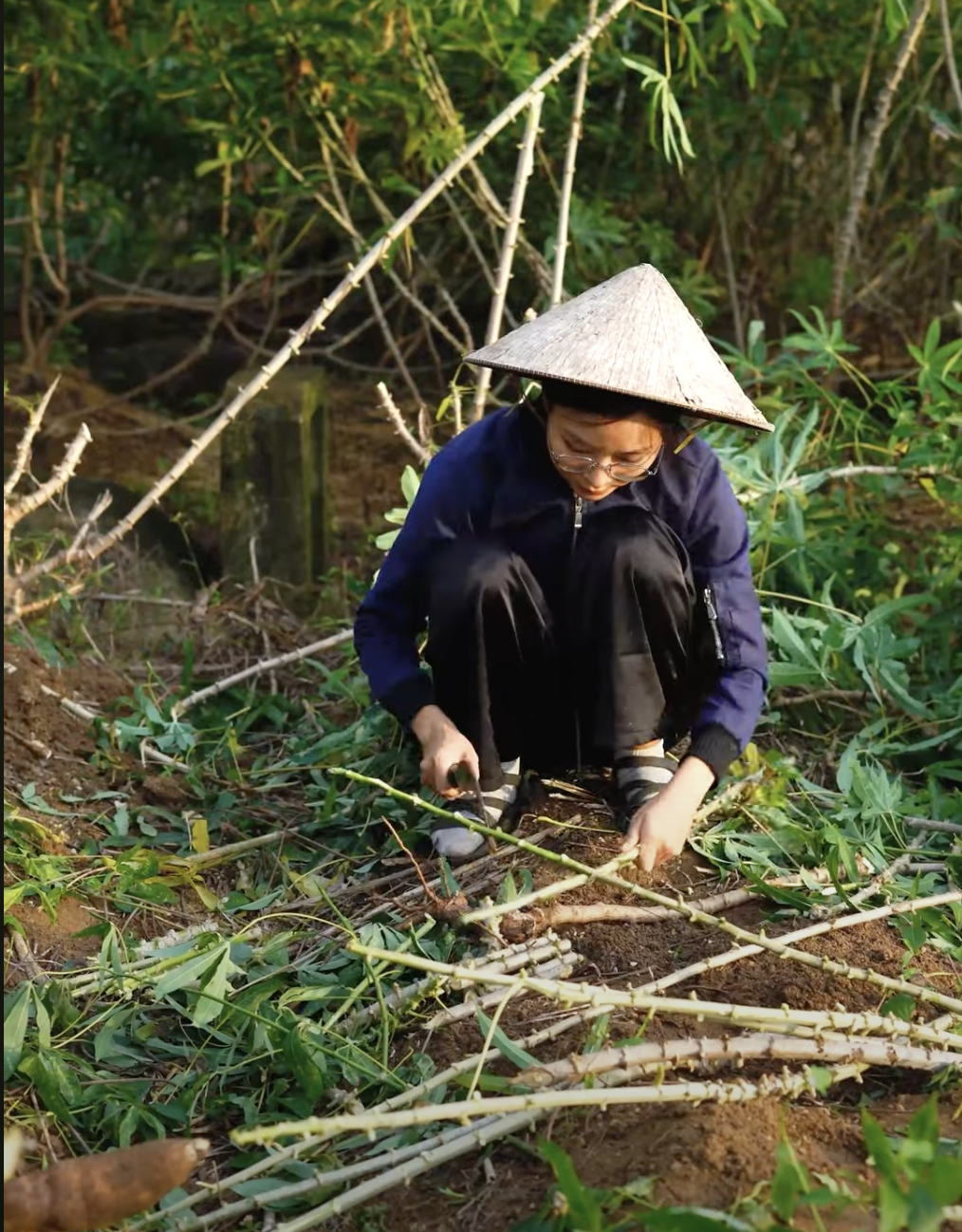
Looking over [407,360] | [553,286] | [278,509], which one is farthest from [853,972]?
[407,360]

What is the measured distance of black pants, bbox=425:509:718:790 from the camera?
2.49 metres

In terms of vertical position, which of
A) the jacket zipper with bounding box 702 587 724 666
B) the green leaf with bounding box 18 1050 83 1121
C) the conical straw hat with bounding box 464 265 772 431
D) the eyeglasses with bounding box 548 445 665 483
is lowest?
the green leaf with bounding box 18 1050 83 1121

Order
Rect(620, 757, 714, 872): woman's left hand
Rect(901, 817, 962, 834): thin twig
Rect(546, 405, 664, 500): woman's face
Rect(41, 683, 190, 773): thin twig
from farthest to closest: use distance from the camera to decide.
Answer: Rect(41, 683, 190, 773): thin twig < Rect(901, 817, 962, 834): thin twig < Rect(546, 405, 664, 500): woman's face < Rect(620, 757, 714, 872): woman's left hand

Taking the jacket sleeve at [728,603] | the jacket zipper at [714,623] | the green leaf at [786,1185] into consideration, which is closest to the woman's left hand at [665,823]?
the jacket sleeve at [728,603]

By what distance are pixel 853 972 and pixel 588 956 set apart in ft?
1.62

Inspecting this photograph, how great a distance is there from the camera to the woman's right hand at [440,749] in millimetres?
2402

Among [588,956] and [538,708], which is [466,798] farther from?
[588,956]

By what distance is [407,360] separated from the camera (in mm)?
5680

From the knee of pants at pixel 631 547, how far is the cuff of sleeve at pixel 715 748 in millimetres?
247

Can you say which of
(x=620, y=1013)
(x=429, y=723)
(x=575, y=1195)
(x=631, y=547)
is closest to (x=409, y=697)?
(x=429, y=723)

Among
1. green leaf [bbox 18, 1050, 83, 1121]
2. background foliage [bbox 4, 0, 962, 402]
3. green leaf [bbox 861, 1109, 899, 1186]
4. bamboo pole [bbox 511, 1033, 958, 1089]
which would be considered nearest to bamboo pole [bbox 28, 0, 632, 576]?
background foliage [bbox 4, 0, 962, 402]

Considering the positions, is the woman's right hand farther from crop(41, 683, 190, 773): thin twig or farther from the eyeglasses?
crop(41, 683, 190, 773): thin twig

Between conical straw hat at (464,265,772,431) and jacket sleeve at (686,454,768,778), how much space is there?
216mm

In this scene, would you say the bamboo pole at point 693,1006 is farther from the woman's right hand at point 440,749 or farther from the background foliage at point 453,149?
the background foliage at point 453,149
